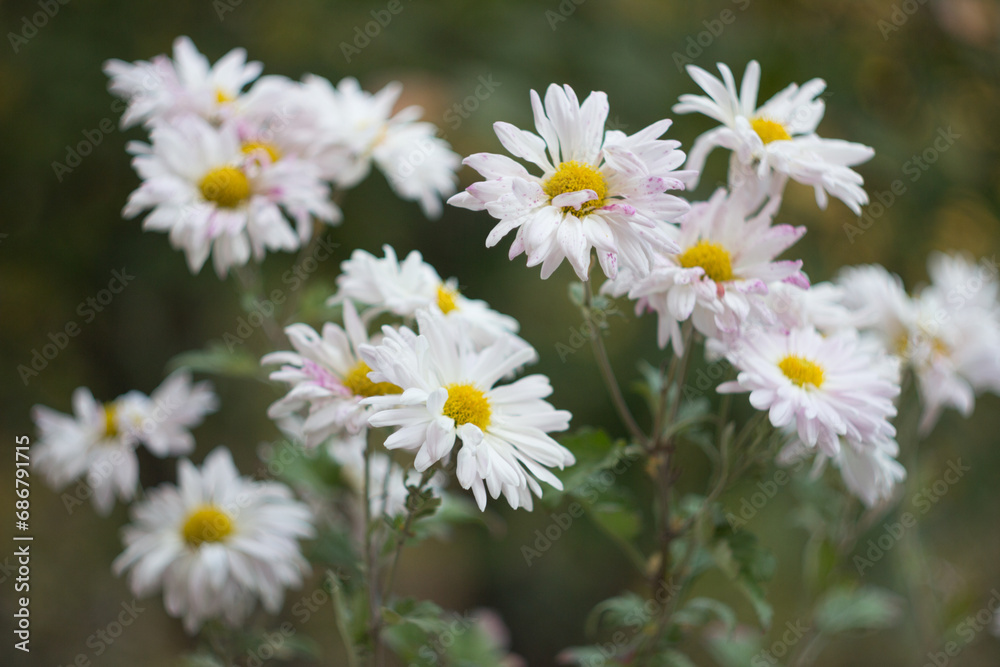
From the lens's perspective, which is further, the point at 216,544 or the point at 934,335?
the point at 934,335

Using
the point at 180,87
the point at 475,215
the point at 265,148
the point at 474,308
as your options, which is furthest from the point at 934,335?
the point at 475,215

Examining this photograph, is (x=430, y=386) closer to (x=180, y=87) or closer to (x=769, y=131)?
(x=769, y=131)

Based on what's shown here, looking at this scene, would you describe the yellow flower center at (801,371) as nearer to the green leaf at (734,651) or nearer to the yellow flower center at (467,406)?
the yellow flower center at (467,406)

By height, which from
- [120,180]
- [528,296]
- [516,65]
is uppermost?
[516,65]

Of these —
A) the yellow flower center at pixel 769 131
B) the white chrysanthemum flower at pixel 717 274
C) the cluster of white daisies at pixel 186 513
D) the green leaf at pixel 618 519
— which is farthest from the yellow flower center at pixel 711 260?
the cluster of white daisies at pixel 186 513

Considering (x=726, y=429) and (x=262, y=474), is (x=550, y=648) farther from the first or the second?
(x=726, y=429)

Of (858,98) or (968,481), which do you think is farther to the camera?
(858,98)

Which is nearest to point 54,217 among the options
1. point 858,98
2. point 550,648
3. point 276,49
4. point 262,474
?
point 276,49
